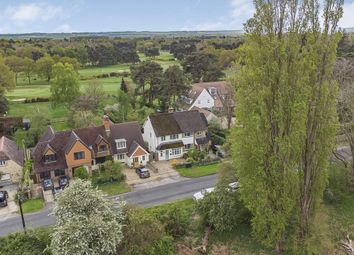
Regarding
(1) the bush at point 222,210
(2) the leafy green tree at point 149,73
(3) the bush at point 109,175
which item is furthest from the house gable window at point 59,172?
(2) the leafy green tree at point 149,73

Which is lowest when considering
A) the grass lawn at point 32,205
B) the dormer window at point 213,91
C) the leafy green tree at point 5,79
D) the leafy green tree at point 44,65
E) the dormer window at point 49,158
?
the grass lawn at point 32,205

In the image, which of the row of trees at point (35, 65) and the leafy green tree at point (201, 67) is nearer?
the leafy green tree at point (201, 67)

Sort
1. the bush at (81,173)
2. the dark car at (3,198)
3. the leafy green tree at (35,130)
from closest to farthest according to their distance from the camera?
the dark car at (3,198) → the bush at (81,173) → the leafy green tree at (35,130)

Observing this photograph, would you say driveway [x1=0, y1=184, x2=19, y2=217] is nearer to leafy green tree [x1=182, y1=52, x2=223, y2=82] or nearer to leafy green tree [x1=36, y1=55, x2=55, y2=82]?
leafy green tree [x1=182, y1=52, x2=223, y2=82]

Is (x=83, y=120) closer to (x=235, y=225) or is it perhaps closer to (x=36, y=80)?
(x=235, y=225)

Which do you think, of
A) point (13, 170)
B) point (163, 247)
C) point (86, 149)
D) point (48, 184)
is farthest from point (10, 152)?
point (163, 247)

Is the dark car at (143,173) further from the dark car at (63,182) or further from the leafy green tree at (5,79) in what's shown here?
the leafy green tree at (5,79)

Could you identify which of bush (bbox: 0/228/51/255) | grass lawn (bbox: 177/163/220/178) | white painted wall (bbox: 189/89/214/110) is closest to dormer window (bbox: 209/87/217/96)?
white painted wall (bbox: 189/89/214/110)
